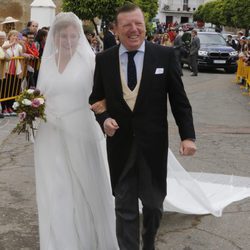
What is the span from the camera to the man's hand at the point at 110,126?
135 inches

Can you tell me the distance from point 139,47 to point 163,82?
0.94 feet

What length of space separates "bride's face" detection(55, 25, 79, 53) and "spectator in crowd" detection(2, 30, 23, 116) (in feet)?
22.4

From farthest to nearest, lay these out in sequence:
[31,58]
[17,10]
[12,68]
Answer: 1. [17,10]
2. [31,58]
3. [12,68]

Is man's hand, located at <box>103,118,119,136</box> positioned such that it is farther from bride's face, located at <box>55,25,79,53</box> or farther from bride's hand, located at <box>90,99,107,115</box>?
bride's face, located at <box>55,25,79,53</box>

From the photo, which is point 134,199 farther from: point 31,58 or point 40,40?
point 40,40

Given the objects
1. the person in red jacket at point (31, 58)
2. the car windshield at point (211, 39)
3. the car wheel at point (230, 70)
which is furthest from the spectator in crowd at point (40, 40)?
the car wheel at point (230, 70)

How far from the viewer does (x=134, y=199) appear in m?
3.65

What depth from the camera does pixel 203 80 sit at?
19297 mm

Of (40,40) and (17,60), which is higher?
(40,40)

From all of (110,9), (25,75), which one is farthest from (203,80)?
(25,75)

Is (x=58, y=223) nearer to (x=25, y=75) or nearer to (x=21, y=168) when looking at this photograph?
(x=21, y=168)

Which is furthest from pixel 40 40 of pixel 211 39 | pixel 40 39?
pixel 211 39

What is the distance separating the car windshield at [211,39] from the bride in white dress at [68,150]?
1996 centimetres

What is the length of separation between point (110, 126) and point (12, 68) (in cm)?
783
